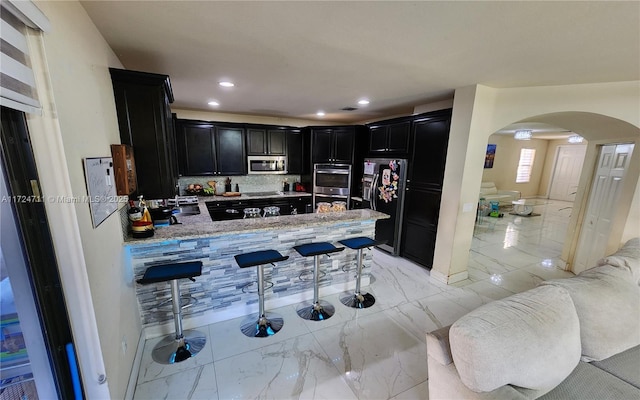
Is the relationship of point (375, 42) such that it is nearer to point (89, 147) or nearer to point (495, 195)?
point (89, 147)

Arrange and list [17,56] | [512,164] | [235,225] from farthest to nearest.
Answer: [512,164] < [235,225] < [17,56]

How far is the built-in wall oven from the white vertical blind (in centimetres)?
421

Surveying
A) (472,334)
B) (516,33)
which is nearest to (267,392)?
(472,334)

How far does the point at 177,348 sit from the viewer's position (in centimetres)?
208

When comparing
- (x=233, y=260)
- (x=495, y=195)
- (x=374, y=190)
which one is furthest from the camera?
(x=495, y=195)

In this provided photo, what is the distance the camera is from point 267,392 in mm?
1759

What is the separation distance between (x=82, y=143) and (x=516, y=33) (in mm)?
2674

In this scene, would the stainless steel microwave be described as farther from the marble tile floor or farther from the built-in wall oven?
the marble tile floor

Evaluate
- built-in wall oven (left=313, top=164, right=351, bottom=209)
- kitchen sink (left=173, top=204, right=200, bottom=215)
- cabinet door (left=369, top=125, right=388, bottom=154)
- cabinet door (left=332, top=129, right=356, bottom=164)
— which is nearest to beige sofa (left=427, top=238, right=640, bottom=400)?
cabinet door (left=369, top=125, right=388, bottom=154)

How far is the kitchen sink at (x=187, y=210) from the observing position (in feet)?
11.0

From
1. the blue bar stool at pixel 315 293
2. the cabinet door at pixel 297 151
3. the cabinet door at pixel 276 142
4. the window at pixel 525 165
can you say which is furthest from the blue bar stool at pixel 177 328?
the window at pixel 525 165

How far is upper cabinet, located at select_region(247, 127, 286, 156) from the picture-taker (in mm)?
4935

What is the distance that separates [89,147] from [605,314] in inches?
131

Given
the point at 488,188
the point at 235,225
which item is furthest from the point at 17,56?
the point at 488,188
